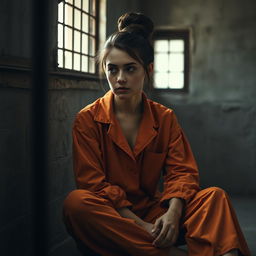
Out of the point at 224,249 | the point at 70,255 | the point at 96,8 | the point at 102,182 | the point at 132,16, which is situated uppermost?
the point at 96,8

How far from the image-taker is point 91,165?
72.3 inches

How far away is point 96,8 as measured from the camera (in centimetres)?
349

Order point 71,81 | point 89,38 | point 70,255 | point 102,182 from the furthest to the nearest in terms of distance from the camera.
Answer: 1. point 89,38
2. point 71,81
3. point 70,255
4. point 102,182

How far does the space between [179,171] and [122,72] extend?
0.52 m

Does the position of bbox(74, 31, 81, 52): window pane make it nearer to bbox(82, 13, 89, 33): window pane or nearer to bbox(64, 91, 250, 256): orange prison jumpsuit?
bbox(82, 13, 89, 33): window pane

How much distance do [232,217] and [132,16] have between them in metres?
1.01

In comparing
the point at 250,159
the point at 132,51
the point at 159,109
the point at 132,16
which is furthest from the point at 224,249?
the point at 250,159

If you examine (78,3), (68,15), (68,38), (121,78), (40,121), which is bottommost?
(40,121)

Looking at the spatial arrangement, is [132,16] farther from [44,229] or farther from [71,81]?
[44,229]

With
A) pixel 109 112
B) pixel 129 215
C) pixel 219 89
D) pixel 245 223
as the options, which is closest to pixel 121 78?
pixel 109 112

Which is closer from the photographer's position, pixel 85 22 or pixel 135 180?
pixel 135 180

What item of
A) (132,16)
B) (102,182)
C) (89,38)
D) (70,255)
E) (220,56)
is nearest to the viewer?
(102,182)

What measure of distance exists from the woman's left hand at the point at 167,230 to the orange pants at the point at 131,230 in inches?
1.3

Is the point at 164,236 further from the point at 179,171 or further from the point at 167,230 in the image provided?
the point at 179,171
